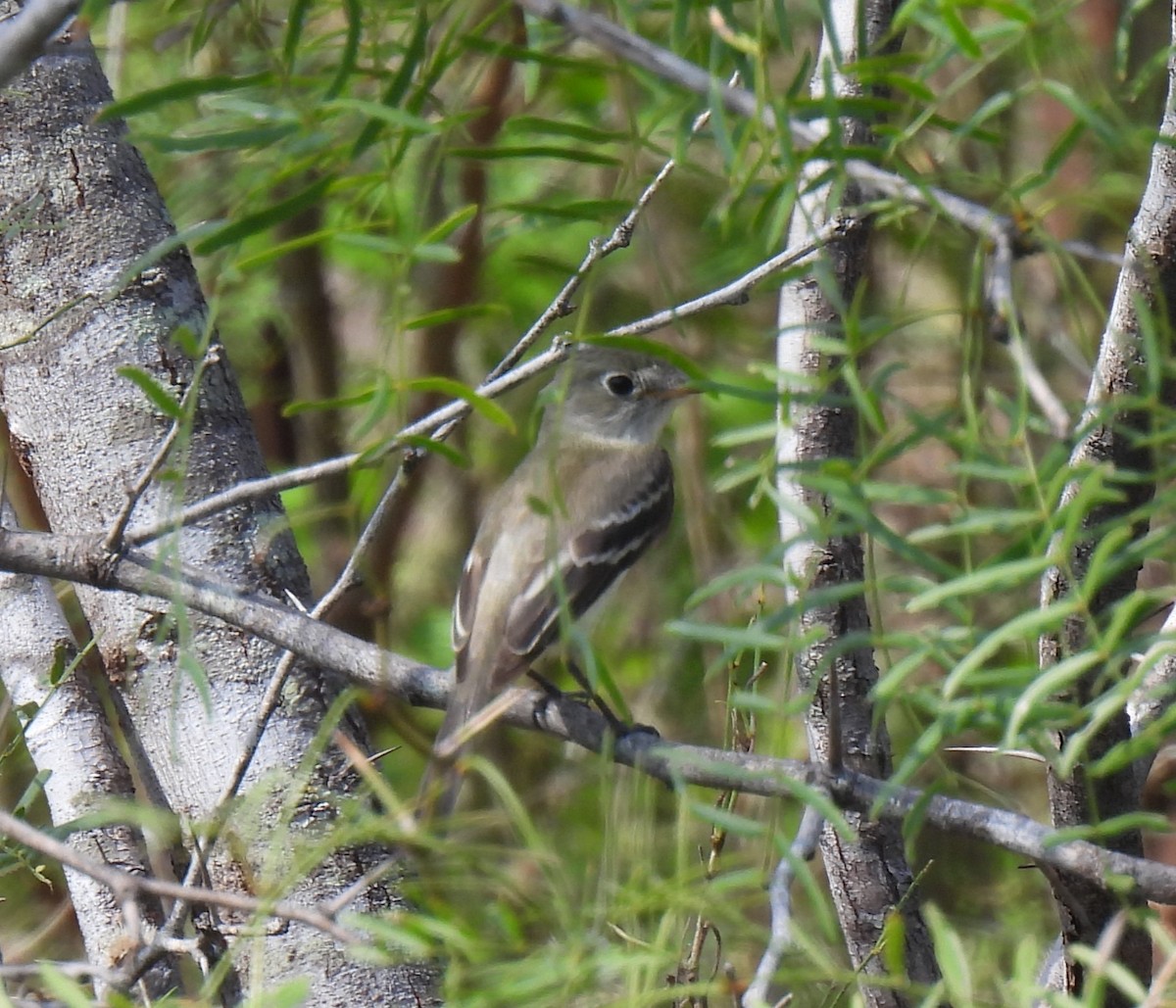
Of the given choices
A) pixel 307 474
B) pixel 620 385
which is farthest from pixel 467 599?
pixel 307 474

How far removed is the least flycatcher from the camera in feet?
10.3

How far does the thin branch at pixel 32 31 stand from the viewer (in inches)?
53.2

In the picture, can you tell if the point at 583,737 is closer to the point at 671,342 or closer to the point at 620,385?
the point at 620,385

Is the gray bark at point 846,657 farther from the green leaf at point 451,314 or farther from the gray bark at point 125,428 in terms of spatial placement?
the green leaf at point 451,314

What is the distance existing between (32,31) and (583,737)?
5.34ft

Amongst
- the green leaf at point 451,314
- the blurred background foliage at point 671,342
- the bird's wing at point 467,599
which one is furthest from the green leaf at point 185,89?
the bird's wing at point 467,599

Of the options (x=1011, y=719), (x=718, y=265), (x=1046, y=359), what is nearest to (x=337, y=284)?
(x=1046, y=359)

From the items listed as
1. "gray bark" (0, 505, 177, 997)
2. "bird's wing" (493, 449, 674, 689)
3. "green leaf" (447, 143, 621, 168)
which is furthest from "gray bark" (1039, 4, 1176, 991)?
"gray bark" (0, 505, 177, 997)

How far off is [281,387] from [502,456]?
89 cm

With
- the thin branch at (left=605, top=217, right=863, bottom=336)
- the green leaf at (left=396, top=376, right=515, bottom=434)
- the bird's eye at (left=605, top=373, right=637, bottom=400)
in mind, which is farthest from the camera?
the bird's eye at (left=605, top=373, right=637, bottom=400)

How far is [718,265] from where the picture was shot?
2.04 m

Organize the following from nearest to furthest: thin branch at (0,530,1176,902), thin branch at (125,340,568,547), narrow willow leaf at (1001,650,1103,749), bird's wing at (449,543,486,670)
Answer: narrow willow leaf at (1001,650,1103,749), thin branch at (0,530,1176,902), thin branch at (125,340,568,547), bird's wing at (449,543,486,670)

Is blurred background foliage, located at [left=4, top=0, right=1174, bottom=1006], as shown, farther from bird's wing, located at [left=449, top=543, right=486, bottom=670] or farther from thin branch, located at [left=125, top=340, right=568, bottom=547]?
bird's wing, located at [left=449, top=543, right=486, bottom=670]

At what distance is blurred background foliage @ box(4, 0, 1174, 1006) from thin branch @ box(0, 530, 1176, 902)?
62 mm
